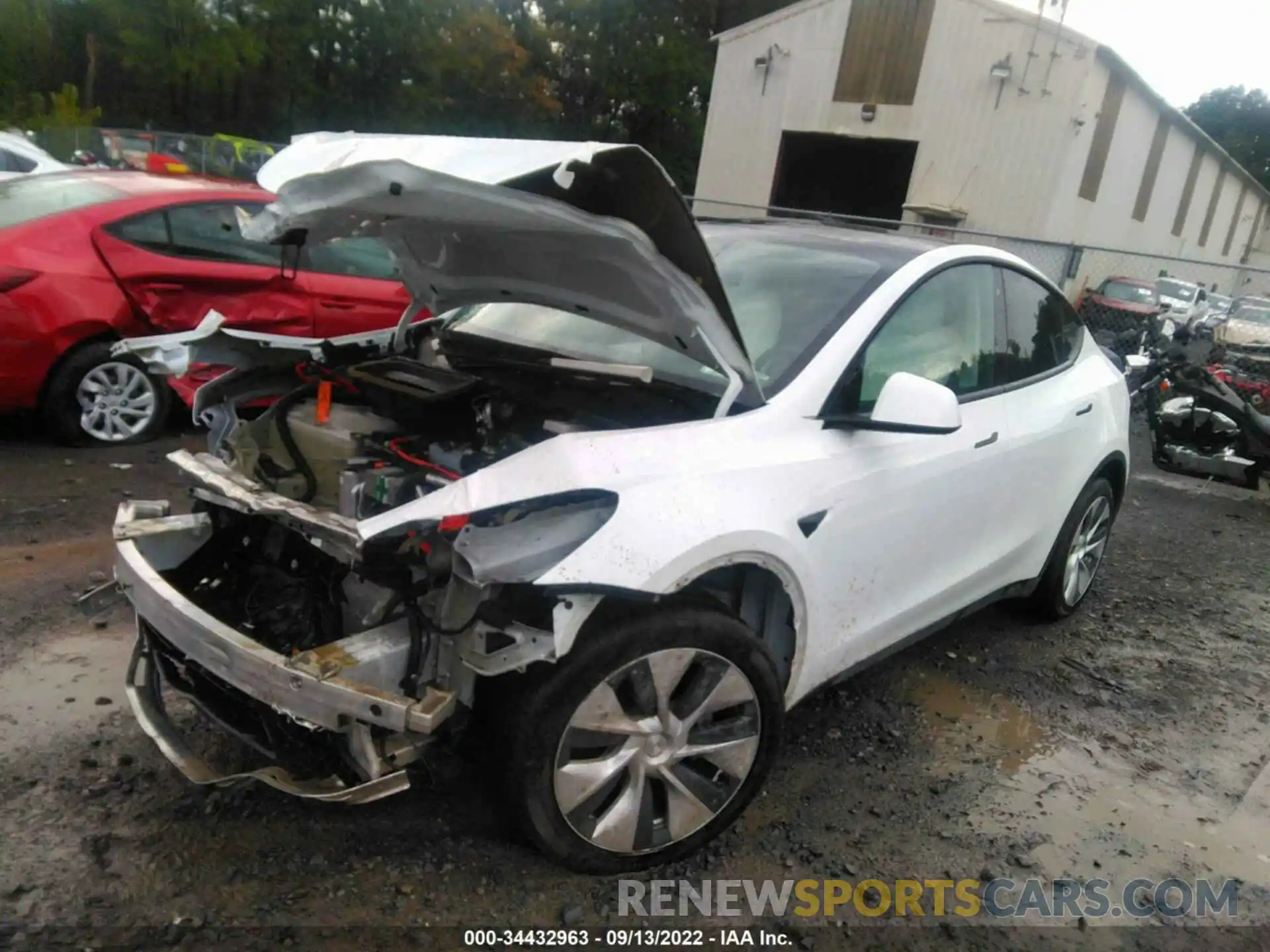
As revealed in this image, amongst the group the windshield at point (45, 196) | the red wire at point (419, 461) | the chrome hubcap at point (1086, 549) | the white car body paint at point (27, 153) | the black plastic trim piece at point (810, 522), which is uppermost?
the windshield at point (45, 196)

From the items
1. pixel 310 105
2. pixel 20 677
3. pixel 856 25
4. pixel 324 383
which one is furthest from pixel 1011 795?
pixel 310 105

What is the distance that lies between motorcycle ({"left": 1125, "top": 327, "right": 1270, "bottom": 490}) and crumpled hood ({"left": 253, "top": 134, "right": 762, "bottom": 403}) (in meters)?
5.33

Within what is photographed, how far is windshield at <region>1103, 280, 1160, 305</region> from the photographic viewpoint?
49.4 feet

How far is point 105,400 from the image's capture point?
17.2 ft

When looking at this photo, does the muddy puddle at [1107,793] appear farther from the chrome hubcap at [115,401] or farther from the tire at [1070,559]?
the chrome hubcap at [115,401]

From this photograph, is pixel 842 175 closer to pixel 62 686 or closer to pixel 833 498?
pixel 833 498

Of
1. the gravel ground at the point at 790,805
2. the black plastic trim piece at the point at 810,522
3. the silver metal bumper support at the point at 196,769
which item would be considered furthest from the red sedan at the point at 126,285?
the black plastic trim piece at the point at 810,522

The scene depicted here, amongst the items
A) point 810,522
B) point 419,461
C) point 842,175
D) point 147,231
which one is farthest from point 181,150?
point 810,522

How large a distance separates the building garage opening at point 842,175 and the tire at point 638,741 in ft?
60.9

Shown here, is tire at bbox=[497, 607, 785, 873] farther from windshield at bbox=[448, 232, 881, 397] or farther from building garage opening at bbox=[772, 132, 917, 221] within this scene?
building garage opening at bbox=[772, 132, 917, 221]

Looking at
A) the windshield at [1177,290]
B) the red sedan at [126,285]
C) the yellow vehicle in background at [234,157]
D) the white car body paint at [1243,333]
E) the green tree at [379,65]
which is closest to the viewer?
the red sedan at [126,285]

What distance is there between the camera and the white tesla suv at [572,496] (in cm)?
210

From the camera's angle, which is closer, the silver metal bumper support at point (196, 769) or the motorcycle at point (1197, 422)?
the silver metal bumper support at point (196, 769)

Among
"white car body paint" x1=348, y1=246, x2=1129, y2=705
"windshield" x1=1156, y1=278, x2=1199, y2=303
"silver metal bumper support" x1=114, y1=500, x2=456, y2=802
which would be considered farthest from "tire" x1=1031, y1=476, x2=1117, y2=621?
"windshield" x1=1156, y1=278, x2=1199, y2=303
